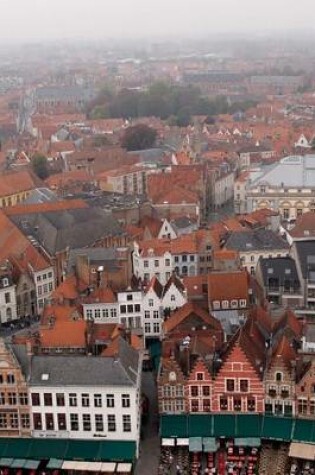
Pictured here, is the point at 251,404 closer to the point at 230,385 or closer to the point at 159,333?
the point at 230,385

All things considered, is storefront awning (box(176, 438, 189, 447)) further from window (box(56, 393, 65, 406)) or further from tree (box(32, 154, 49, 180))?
tree (box(32, 154, 49, 180))

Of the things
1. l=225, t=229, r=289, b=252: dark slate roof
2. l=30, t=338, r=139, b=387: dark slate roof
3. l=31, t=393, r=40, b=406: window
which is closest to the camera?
l=30, t=338, r=139, b=387: dark slate roof

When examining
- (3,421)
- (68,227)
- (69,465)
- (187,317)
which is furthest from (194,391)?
(68,227)

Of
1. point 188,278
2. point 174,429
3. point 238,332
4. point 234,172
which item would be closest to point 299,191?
point 234,172

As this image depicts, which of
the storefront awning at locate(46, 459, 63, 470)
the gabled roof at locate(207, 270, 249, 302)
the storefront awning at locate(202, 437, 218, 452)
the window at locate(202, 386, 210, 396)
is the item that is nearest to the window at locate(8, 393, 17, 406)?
the storefront awning at locate(46, 459, 63, 470)

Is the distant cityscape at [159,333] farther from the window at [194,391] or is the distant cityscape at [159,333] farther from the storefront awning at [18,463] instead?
the storefront awning at [18,463]

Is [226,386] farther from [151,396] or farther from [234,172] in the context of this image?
[234,172]

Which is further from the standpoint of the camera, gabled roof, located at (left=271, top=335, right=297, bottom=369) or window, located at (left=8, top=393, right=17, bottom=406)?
gabled roof, located at (left=271, top=335, right=297, bottom=369)
